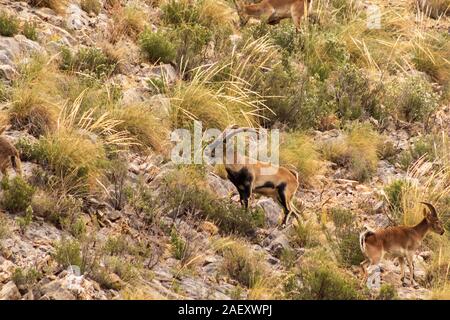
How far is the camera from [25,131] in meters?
13.8

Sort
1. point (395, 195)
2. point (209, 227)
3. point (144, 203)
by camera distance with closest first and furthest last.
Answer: point (144, 203) → point (209, 227) → point (395, 195)

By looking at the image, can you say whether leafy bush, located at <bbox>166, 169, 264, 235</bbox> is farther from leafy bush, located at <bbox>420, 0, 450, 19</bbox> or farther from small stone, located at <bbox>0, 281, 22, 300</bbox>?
leafy bush, located at <bbox>420, 0, 450, 19</bbox>

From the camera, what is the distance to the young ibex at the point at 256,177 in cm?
1330

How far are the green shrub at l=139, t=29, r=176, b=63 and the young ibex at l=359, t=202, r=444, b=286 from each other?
4.64 meters

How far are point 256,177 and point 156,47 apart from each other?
11.9 ft

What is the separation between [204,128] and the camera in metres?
15.2

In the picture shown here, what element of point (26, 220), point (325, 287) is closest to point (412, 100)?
point (325, 287)

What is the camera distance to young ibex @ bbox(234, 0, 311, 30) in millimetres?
18141

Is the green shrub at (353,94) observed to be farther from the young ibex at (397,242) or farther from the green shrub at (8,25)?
the green shrub at (8,25)

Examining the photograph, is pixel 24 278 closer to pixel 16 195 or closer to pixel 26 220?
pixel 26 220

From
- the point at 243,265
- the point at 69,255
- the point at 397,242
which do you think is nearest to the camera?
the point at 69,255

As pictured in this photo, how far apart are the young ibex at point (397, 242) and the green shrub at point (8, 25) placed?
5368 mm

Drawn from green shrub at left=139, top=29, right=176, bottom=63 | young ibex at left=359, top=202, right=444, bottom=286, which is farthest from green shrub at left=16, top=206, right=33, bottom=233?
green shrub at left=139, top=29, right=176, bottom=63

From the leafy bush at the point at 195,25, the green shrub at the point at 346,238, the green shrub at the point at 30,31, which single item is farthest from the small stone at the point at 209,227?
the green shrub at the point at 30,31
